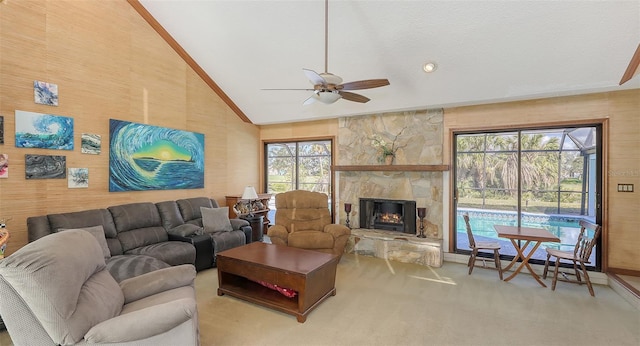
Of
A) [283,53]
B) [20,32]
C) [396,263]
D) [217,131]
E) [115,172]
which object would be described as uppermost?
[283,53]

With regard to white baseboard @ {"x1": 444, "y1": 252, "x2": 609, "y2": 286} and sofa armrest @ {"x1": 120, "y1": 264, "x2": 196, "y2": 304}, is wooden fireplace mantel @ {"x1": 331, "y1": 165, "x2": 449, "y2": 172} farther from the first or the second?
sofa armrest @ {"x1": 120, "y1": 264, "x2": 196, "y2": 304}

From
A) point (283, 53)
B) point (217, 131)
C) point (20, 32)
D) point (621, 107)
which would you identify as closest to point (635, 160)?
point (621, 107)

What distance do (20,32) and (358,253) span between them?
549cm

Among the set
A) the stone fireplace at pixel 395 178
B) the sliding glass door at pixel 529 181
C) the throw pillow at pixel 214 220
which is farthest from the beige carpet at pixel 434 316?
the sliding glass door at pixel 529 181

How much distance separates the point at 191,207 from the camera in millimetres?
4770

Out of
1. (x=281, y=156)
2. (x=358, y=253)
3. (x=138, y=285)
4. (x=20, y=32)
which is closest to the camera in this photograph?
(x=138, y=285)

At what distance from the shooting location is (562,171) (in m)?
4.38

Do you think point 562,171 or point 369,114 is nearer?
point 562,171

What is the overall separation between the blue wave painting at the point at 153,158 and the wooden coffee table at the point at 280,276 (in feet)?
6.97

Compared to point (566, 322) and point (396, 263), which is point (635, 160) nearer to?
point (566, 322)

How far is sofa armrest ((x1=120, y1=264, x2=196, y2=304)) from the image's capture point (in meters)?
2.20

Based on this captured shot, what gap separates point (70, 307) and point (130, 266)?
1.65 meters

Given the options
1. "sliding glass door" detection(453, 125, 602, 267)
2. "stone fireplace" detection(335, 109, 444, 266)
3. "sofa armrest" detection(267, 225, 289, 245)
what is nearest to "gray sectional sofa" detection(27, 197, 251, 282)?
"sofa armrest" detection(267, 225, 289, 245)

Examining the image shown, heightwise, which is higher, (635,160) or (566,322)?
(635,160)
